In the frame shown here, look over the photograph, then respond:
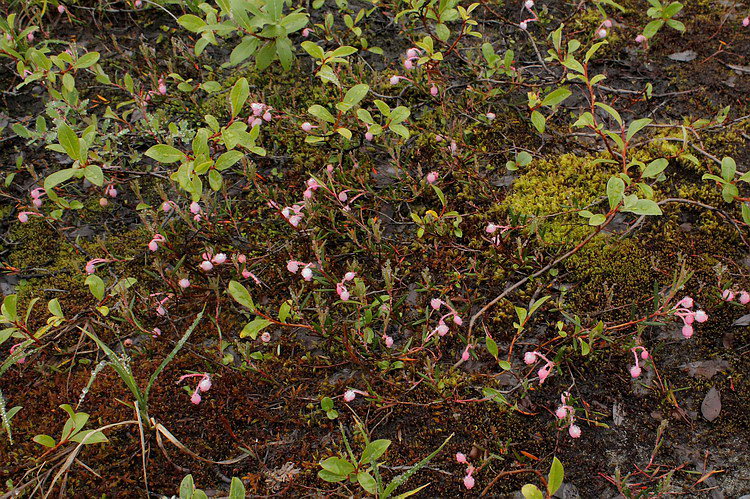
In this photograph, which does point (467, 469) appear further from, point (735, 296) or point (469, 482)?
point (735, 296)

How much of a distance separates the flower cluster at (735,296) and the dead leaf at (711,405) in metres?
0.52

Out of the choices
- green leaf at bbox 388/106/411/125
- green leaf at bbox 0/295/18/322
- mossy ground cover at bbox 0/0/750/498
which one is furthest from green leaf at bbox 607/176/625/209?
green leaf at bbox 0/295/18/322

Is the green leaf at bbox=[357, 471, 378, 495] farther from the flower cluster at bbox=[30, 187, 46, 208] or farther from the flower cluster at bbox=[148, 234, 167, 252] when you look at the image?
the flower cluster at bbox=[30, 187, 46, 208]

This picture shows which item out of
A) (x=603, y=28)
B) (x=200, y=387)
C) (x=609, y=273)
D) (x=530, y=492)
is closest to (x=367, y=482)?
(x=530, y=492)

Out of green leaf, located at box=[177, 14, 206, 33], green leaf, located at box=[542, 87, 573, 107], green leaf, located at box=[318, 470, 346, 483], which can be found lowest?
green leaf, located at box=[318, 470, 346, 483]

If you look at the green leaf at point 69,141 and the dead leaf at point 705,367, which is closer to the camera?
the dead leaf at point 705,367

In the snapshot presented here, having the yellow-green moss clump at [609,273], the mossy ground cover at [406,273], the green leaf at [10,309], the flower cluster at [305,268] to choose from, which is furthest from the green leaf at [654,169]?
the green leaf at [10,309]

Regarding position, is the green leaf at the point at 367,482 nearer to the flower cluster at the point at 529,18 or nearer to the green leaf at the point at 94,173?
the green leaf at the point at 94,173

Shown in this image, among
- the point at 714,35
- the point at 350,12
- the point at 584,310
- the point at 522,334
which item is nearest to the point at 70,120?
the point at 350,12

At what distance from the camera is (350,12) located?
4.39 metres

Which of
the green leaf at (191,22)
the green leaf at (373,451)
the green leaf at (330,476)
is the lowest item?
the green leaf at (330,476)

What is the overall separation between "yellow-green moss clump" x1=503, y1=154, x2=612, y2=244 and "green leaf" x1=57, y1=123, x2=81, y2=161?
2571 millimetres

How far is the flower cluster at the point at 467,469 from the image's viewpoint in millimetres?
2320

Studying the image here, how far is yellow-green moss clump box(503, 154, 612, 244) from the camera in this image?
313 cm
